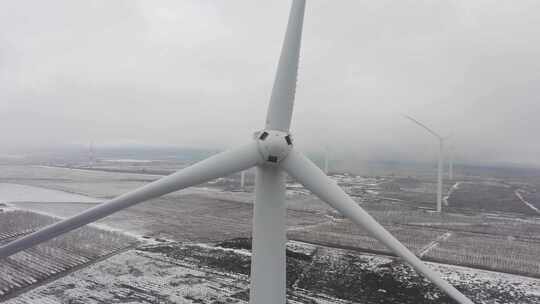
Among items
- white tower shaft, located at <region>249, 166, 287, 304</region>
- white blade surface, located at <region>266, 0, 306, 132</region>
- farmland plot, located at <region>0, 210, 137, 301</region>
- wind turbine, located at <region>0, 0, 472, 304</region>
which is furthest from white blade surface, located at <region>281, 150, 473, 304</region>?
farmland plot, located at <region>0, 210, 137, 301</region>

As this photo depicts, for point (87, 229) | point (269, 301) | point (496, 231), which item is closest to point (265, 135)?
point (269, 301)

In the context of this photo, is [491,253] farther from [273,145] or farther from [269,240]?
[273,145]

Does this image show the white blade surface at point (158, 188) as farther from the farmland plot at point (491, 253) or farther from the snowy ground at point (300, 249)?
the farmland plot at point (491, 253)

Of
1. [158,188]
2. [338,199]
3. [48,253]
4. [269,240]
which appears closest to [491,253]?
[338,199]

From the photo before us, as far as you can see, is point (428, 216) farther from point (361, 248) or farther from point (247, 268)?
point (247, 268)

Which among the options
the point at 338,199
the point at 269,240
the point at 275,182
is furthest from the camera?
the point at 338,199

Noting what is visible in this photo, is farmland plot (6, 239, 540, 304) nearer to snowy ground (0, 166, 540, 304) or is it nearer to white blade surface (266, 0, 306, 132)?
snowy ground (0, 166, 540, 304)

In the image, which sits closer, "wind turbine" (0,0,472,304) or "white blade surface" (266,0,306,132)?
"wind turbine" (0,0,472,304)
